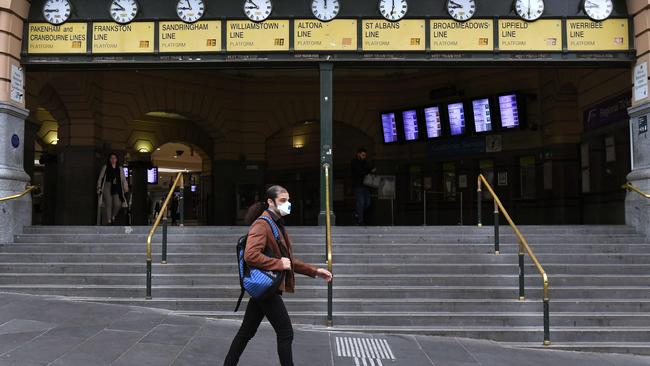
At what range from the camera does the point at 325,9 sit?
11953 millimetres

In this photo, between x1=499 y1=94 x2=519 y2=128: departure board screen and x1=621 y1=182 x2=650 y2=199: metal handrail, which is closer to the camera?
x1=621 y1=182 x2=650 y2=199: metal handrail

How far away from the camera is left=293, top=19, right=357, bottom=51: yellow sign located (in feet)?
38.9

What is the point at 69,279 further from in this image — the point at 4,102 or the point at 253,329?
the point at 253,329

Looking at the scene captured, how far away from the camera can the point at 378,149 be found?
20.4m

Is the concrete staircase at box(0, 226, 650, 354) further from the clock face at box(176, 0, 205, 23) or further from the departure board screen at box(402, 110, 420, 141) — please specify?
the departure board screen at box(402, 110, 420, 141)

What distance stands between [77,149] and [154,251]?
9168 mm

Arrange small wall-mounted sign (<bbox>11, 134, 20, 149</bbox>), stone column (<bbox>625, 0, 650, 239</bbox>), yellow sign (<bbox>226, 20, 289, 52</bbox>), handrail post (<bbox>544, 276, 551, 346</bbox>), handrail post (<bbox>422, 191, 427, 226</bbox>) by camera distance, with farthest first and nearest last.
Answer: handrail post (<bbox>422, 191, 427, 226</bbox>) → yellow sign (<bbox>226, 20, 289, 52</bbox>) → small wall-mounted sign (<bbox>11, 134, 20, 149</bbox>) → stone column (<bbox>625, 0, 650, 239</bbox>) → handrail post (<bbox>544, 276, 551, 346</bbox>)

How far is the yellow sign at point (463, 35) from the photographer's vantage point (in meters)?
11.9

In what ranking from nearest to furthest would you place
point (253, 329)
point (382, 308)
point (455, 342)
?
1. point (253, 329)
2. point (455, 342)
3. point (382, 308)

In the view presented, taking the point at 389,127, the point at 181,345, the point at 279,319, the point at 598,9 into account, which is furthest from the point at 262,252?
the point at 389,127

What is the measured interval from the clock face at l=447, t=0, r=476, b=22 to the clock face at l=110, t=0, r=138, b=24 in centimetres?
638

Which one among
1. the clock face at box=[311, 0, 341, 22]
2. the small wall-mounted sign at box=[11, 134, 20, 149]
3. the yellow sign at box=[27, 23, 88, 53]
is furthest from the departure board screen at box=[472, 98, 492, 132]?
the small wall-mounted sign at box=[11, 134, 20, 149]

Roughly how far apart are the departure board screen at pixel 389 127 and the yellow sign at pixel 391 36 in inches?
295

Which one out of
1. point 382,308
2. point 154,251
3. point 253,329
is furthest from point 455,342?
point 154,251
